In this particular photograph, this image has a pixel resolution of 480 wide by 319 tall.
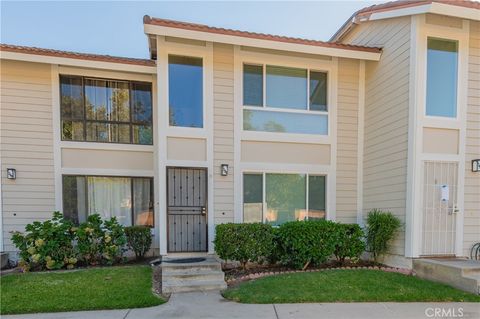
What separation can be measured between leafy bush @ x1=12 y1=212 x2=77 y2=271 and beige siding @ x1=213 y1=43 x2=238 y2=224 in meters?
3.50

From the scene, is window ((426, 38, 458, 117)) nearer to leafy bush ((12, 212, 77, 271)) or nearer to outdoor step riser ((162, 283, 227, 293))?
outdoor step riser ((162, 283, 227, 293))

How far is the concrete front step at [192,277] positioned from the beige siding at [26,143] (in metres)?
4.16

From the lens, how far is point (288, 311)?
3.95m

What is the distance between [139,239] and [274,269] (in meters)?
3.59

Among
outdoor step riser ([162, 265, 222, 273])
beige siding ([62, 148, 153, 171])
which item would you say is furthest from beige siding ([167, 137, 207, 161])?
outdoor step riser ([162, 265, 222, 273])

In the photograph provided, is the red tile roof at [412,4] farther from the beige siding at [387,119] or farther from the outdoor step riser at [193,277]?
the outdoor step riser at [193,277]

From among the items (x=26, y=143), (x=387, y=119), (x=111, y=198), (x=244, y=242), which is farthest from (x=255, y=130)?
(x=26, y=143)

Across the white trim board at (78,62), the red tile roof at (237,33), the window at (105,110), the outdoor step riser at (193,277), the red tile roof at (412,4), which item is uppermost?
the red tile roof at (412,4)

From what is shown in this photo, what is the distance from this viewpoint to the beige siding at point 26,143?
688 cm

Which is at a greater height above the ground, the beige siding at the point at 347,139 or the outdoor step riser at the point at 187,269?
the beige siding at the point at 347,139

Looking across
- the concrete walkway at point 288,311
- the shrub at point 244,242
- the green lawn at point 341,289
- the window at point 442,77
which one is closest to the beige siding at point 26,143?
the concrete walkway at point 288,311

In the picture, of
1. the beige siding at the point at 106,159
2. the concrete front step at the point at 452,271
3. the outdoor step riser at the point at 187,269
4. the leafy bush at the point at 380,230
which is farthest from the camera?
the beige siding at the point at 106,159

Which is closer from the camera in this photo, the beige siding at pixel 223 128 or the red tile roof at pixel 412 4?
the red tile roof at pixel 412 4

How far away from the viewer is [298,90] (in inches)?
282
